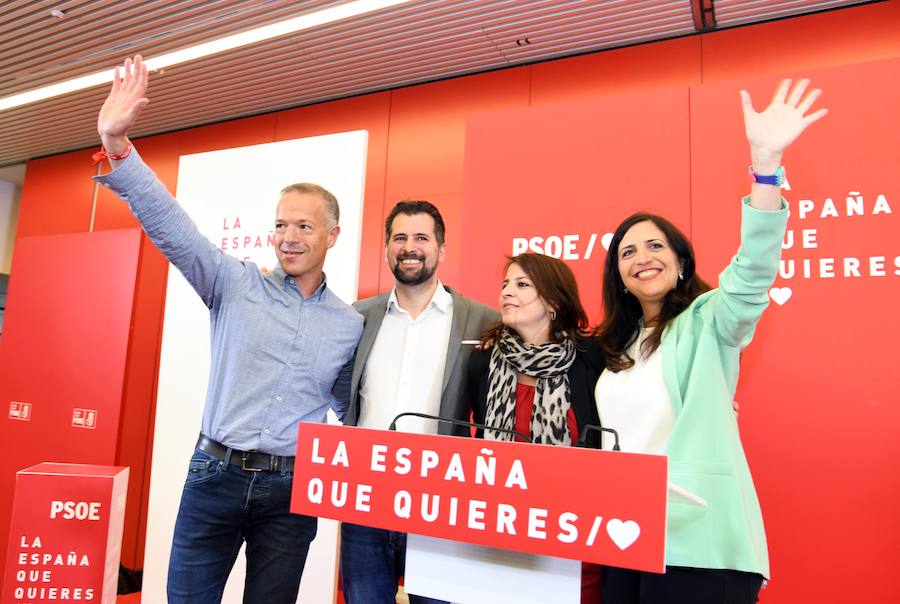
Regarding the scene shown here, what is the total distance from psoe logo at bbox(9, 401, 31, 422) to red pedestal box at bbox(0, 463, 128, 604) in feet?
8.77

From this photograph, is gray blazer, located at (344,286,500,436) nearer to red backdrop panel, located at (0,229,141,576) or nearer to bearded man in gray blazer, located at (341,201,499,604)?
bearded man in gray blazer, located at (341,201,499,604)

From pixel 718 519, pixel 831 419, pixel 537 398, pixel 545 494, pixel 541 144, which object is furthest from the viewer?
pixel 541 144

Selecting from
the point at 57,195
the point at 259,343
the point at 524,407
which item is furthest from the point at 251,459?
the point at 57,195

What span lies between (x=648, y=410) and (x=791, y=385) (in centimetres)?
99

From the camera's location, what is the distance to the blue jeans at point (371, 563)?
1.73 metres

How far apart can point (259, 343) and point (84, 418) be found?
2803 mm

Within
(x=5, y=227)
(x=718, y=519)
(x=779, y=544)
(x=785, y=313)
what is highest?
(x=5, y=227)

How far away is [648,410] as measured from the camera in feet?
4.76

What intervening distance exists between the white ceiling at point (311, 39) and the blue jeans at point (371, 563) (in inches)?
128

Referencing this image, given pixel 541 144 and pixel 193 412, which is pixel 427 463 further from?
pixel 193 412

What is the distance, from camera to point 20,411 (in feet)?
14.0

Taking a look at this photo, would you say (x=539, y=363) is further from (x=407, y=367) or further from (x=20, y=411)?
(x=20, y=411)

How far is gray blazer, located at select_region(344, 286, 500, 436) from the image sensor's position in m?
1.86

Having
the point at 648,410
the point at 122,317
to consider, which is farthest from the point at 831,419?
the point at 122,317
